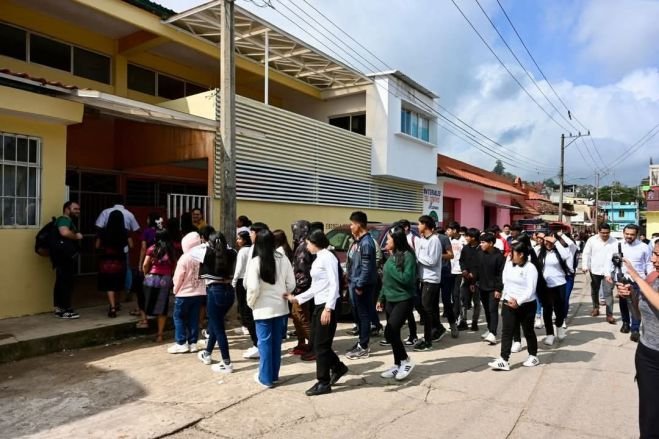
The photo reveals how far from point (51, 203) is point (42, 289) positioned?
1.32 m

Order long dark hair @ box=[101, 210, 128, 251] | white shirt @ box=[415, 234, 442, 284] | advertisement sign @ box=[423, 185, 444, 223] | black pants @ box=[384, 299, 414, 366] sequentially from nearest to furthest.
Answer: black pants @ box=[384, 299, 414, 366] < white shirt @ box=[415, 234, 442, 284] < long dark hair @ box=[101, 210, 128, 251] < advertisement sign @ box=[423, 185, 444, 223]

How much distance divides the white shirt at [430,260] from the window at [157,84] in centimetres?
845

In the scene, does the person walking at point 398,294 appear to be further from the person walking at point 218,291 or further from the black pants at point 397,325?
the person walking at point 218,291

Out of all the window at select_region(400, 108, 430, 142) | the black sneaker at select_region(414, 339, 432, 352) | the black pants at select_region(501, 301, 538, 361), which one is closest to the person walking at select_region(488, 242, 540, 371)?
the black pants at select_region(501, 301, 538, 361)

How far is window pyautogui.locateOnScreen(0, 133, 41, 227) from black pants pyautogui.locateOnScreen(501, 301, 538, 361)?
6.85 m

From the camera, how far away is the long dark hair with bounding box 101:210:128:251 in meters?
7.66

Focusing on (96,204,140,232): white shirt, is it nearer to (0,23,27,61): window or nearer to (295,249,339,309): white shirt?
(295,249,339,309): white shirt

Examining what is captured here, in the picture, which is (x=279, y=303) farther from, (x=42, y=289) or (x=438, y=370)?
(x=42, y=289)

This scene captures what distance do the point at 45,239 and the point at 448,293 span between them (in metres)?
6.23

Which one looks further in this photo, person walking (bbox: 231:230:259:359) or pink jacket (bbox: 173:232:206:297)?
pink jacket (bbox: 173:232:206:297)

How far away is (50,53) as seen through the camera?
10164 millimetres

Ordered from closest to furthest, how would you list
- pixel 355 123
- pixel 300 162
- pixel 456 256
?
pixel 456 256 < pixel 300 162 < pixel 355 123

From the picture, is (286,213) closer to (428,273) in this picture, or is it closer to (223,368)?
(428,273)

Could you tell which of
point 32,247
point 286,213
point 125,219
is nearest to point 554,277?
point 286,213
